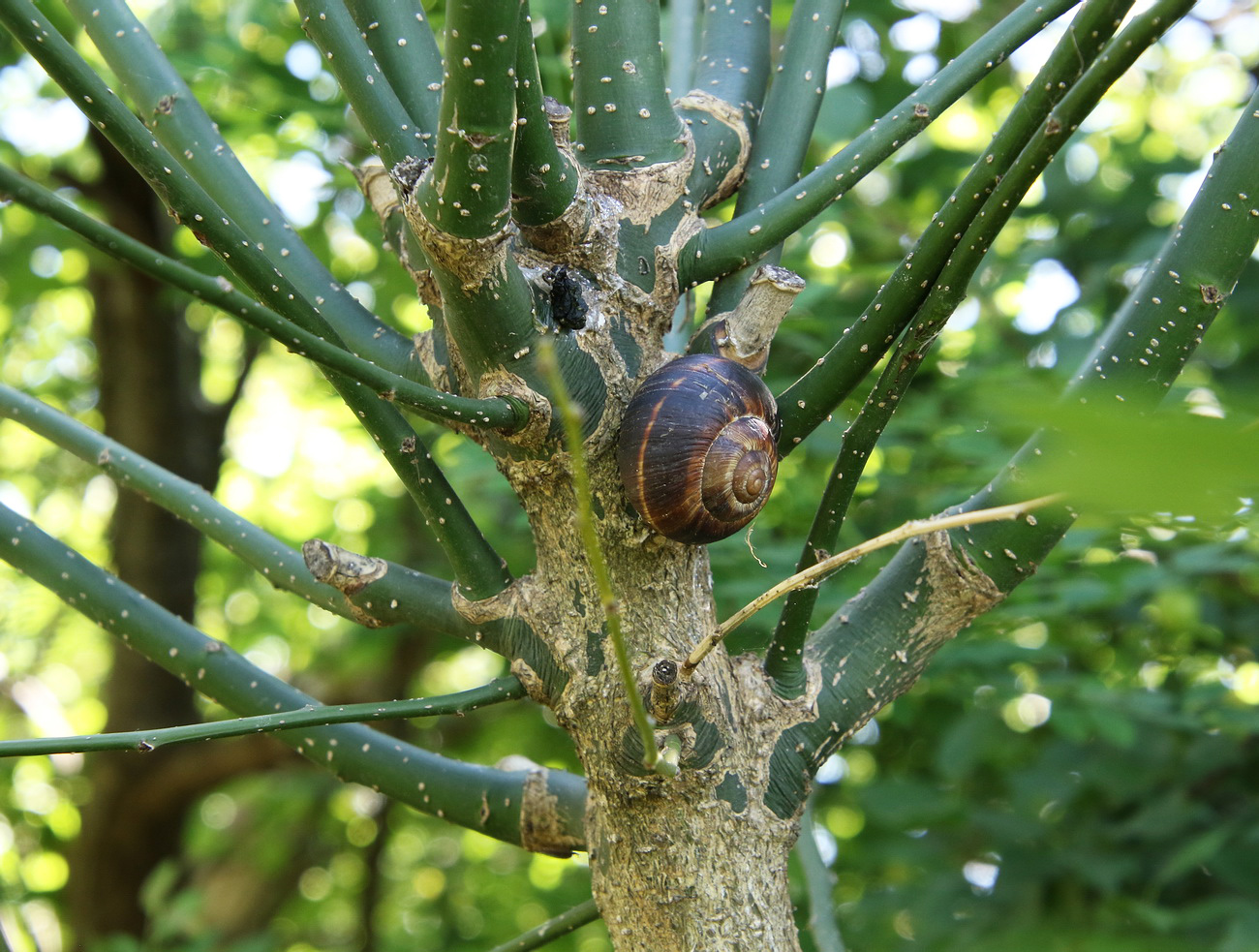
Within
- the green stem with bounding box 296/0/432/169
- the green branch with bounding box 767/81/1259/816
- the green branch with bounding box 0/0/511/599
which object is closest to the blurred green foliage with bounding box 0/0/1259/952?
the green branch with bounding box 767/81/1259/816

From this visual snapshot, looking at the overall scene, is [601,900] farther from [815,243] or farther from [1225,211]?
[815,243]

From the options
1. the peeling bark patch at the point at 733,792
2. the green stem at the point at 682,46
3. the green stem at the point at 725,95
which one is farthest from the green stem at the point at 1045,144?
the green stem at the point at 682,46

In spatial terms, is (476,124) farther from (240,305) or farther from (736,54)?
(736,54)

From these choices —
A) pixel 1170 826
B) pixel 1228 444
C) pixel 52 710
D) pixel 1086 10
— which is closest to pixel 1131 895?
pixel 1170 826

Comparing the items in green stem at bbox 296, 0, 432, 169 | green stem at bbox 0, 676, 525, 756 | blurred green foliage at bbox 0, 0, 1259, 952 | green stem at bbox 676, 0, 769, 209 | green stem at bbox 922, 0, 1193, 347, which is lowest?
blurred green foliage at bbox 0, 0, 1259, 952

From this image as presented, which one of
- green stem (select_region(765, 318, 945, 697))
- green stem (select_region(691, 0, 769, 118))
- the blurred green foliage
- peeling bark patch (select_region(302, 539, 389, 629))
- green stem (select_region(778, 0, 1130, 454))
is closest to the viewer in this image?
green stem (select_region(778, 0, 1130, 454))

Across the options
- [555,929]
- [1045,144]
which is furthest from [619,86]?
[555,929]

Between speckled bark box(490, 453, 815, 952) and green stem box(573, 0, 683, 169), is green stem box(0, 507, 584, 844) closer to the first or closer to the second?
speckled bark box(490, 453, 815, 952)
